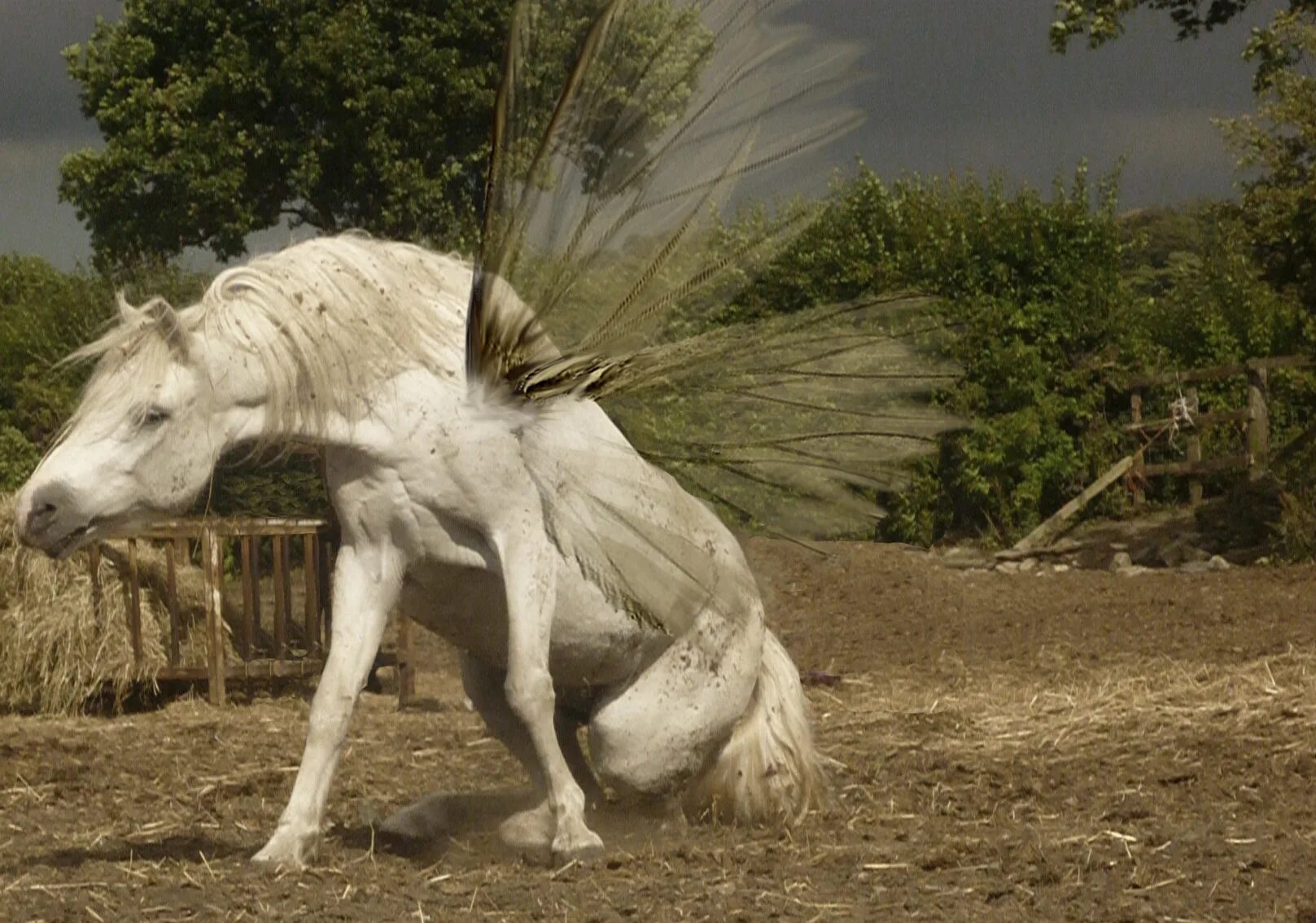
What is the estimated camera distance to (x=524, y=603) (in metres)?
4.88

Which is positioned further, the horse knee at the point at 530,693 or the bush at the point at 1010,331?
the bush at the point at 1010,331

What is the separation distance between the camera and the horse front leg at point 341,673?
191 inches

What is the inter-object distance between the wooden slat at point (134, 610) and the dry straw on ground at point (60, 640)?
2 cm

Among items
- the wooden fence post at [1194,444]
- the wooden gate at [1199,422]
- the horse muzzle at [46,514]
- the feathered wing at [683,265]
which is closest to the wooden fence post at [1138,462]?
the wooden gate at [1199,422]

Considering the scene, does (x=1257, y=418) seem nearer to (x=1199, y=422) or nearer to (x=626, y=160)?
(x=1199, y=422)

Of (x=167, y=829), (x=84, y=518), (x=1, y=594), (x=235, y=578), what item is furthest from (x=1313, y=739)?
(x=235, y=578)

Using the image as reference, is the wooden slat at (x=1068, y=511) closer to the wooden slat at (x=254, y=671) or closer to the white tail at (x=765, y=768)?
the wooden slat at (x=254, y=671)

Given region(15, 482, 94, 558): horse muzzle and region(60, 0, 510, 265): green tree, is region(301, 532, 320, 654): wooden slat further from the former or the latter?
region(60, 0, 510, 265): green tree

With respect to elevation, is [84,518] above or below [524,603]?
above

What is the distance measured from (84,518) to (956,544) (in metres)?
13.4

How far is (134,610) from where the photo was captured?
974 cm

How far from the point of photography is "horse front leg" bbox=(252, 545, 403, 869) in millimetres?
4848

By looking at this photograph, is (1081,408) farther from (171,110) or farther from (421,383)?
(421,383)

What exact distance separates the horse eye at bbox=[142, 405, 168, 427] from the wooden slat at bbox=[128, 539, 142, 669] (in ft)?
17.1
